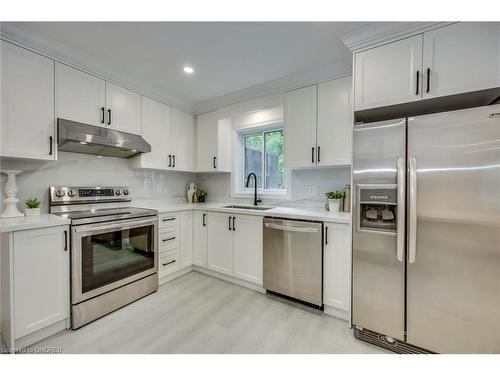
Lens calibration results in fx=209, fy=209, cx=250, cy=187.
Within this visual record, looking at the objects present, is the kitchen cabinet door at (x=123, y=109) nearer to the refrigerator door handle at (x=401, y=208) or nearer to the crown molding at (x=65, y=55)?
the crown molding at (x=65, y=55)

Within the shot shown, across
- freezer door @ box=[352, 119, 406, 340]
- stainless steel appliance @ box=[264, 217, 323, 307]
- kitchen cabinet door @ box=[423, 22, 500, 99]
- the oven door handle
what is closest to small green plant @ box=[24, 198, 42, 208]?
the oven door handle

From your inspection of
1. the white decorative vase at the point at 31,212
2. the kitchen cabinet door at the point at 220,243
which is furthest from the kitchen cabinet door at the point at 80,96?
the kitchen cabinet door at the point at 220,243

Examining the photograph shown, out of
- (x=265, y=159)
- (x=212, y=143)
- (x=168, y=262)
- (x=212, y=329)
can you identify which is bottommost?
(x=212, y=329)

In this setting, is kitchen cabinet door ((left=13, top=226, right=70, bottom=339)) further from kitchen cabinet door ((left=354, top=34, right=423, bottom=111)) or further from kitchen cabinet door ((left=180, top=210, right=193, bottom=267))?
kitchen cabinet door ((left=354, top=34, right=423, bottom=111))

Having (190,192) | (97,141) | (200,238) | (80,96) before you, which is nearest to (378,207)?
(200,238)

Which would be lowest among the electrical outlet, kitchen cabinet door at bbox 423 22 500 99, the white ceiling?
the electrical outlet

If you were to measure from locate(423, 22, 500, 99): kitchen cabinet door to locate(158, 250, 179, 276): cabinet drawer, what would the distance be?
2922 mm

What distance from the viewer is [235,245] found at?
252 cm

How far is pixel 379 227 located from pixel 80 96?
9.52 ft

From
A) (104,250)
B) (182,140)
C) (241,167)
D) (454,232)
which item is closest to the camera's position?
(454,232)

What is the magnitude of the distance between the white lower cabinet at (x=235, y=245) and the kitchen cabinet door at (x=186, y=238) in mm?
279

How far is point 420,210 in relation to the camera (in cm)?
141

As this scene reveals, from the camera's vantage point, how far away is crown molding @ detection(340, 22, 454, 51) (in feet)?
4.82

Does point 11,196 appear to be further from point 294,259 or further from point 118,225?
point 294,259
